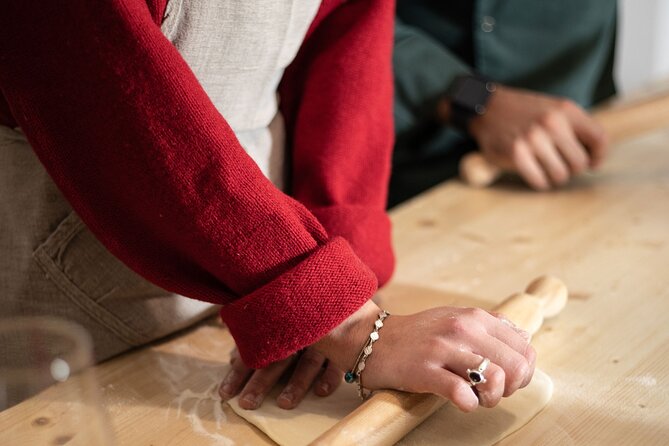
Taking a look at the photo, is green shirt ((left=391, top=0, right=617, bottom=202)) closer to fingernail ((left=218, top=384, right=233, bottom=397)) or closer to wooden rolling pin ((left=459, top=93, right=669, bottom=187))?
wooden rolling pin ((left=459, top=93, right=669, bottom=187))

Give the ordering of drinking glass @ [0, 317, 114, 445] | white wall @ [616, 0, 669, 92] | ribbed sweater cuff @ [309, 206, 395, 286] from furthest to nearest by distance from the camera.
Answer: white wall @ [616, 0, 669, 92] → ribbed sweater cuff @ [309, 206, 395, 286] → drinking glass @ [0, 317, 114, 445]

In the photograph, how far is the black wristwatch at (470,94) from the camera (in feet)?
4.05

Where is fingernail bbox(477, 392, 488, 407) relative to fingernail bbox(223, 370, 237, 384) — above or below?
above

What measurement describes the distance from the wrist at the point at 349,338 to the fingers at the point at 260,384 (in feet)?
0.24

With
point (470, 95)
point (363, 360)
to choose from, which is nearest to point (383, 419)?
point (363, 360)

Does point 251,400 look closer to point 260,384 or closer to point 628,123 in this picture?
point 260,384

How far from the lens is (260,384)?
2.23 feet

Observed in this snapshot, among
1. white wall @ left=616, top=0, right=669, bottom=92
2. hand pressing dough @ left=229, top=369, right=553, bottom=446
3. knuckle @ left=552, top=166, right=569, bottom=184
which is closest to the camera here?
hand pressing dough @ left=229, top=369, right=553, bottom=446

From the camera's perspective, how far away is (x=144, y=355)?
0.76 meters

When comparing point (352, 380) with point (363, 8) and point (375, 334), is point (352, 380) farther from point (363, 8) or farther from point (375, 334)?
point (363, 8)

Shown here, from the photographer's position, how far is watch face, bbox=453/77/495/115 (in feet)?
4.05

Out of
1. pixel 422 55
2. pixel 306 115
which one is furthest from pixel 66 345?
pixel 422 55

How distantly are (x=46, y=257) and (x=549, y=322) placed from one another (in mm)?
509

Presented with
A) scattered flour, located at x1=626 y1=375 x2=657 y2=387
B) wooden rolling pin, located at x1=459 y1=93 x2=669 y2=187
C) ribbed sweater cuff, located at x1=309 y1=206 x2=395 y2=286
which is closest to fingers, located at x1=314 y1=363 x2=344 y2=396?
ribbed sweater cuff, located at x1=309 y1=206 x2=395 y2=286
